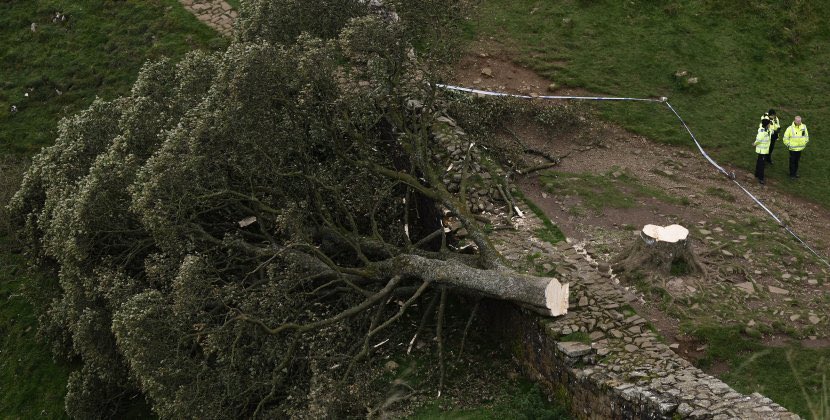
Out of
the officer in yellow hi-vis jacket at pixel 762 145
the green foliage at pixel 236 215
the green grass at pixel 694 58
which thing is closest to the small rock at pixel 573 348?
the green foliage at pixel 236 215

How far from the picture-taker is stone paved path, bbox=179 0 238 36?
31875 mm

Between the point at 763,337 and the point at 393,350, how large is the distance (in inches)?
281

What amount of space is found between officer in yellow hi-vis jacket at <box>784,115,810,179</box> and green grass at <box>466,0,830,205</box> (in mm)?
600

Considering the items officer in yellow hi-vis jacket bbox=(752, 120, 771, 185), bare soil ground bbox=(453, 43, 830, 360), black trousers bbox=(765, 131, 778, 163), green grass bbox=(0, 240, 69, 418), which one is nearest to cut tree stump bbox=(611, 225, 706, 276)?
bare soil ground bbox=(453, 43, 830, 360)

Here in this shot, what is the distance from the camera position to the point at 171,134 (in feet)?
58.4

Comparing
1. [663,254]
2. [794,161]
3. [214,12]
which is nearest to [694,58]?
[794,161]

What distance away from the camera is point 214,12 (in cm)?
3269

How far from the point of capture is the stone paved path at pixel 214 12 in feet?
105

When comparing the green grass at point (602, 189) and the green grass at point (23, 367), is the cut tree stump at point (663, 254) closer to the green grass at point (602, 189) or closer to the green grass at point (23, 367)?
the green grass at point (602, 189)

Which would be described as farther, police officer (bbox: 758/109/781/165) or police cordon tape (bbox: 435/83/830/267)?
police officer (bbox: 758/109/781/165)

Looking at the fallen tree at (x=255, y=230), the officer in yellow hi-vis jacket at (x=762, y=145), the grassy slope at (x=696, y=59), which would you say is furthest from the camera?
the grassy slope at (x=696, y=59)

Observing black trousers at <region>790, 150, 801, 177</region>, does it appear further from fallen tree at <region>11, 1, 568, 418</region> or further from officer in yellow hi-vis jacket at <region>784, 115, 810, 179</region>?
fallen tree at <region>11, 1, 568, 418</region>

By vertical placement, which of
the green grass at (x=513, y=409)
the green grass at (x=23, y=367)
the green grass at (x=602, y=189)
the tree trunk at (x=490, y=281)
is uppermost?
the green grass at (x=602, y=189)

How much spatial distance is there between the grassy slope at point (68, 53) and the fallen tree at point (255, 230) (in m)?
9.00
